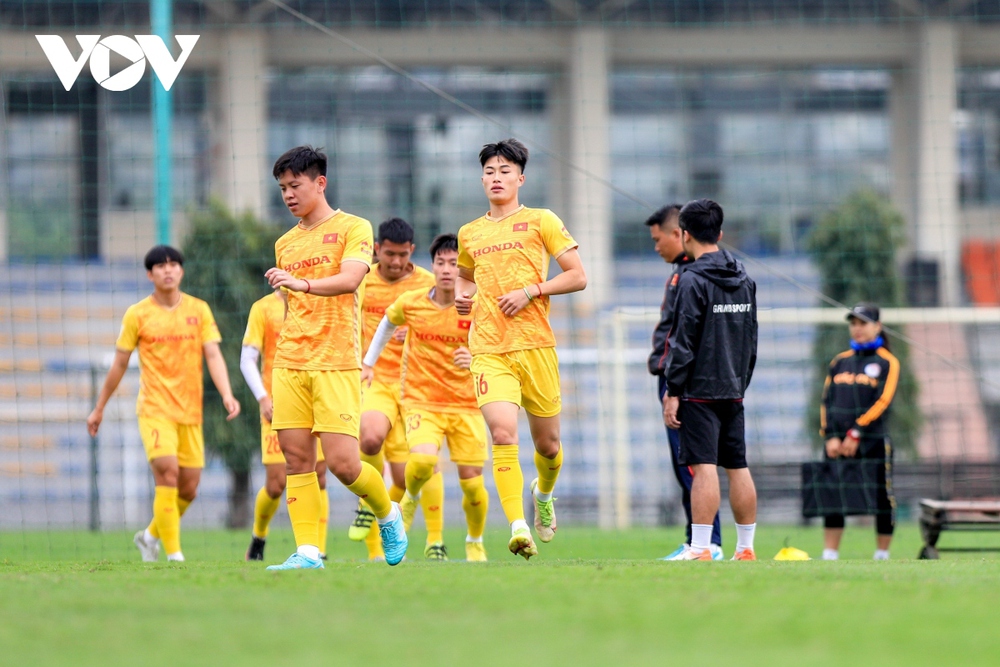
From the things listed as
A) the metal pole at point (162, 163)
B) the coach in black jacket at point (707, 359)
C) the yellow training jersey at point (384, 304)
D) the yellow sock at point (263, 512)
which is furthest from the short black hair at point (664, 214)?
the metal pole at point (162, 163)

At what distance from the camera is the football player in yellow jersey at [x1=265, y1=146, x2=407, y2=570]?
6547 mm

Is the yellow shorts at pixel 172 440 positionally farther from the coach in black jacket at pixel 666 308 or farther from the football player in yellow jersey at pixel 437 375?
the coach in black jacket at pixel 666 308

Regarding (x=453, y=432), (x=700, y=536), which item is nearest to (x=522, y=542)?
(x=700, y=536)

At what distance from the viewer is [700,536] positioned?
7547mm

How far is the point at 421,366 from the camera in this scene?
29.1 ft

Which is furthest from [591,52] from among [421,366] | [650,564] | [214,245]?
[650,564]

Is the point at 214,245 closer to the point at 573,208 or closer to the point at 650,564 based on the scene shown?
the point at 573,208

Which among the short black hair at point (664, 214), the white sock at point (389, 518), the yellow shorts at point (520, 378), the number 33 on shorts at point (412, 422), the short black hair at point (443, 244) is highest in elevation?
the short black hair at point (664, 214)

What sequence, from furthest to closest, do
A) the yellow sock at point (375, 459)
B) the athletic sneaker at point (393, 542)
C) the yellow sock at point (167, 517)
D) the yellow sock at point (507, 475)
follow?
1. the yellow sock at point (167, 517)
2. the yellow sock at point (375, 459)
3. the yellow sock at point (507, 475)
4. the athletic sneaker at point (393, 542)

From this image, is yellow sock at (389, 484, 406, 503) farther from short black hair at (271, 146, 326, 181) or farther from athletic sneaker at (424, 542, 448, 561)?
short black hair at (271, 146, 326, 181)

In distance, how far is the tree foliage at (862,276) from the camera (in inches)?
715

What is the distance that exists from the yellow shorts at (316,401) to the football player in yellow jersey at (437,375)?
6.67ft

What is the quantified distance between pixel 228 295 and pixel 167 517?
720 centimetres

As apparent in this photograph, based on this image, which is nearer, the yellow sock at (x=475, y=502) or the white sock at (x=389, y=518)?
the white sock at (x=389, y=518)
